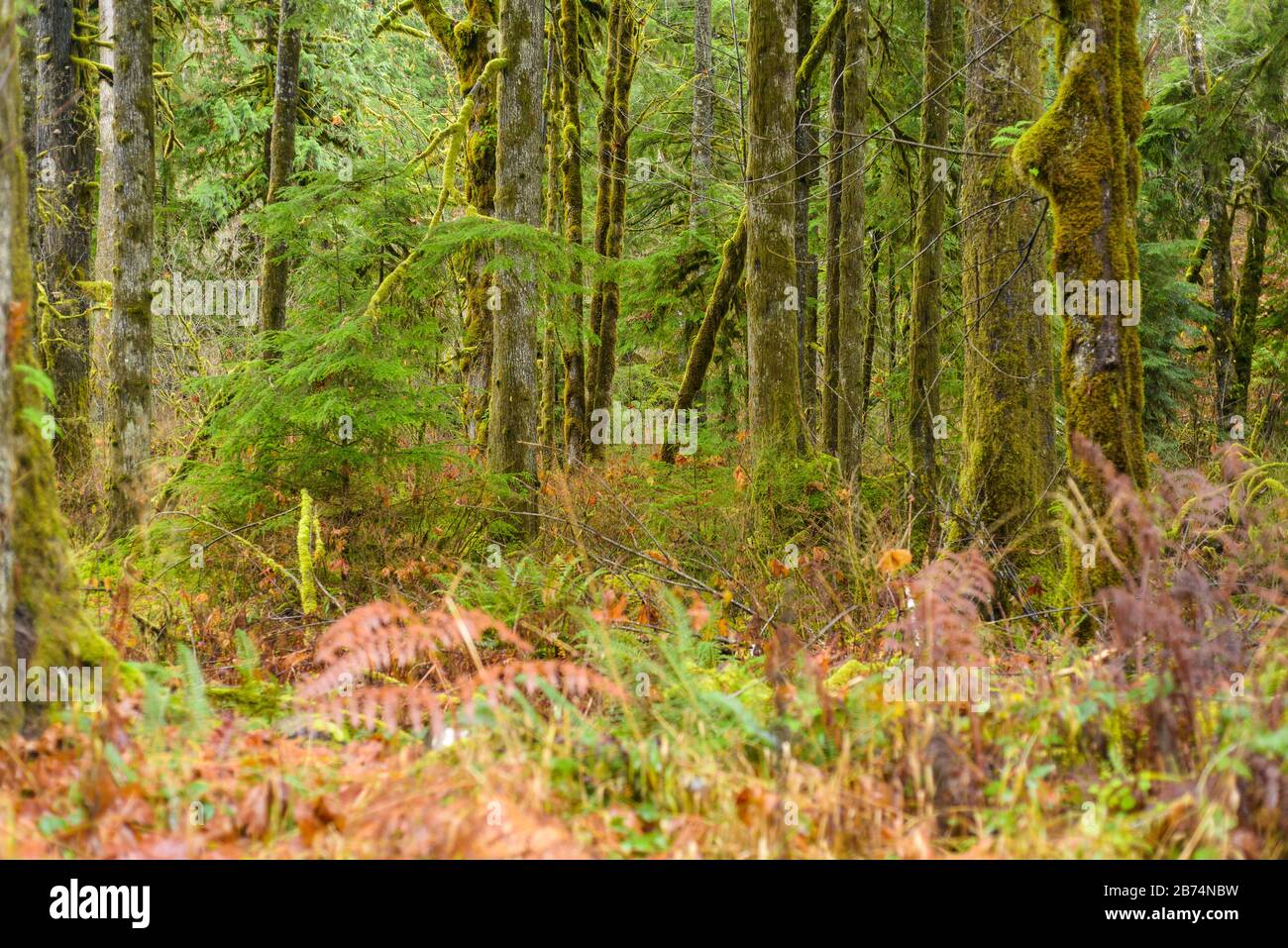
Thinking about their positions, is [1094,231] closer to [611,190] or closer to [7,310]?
[7,310]

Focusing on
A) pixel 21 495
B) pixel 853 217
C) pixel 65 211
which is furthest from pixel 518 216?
pixel 65 211

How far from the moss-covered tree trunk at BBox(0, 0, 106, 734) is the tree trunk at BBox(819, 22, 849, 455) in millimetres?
9917

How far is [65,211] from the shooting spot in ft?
44.0

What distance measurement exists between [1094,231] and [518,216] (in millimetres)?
6382

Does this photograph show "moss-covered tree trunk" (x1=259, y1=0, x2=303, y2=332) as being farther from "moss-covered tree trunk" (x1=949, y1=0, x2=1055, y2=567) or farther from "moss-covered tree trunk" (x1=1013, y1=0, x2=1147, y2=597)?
"moss-covered tree trunk" (x1=1013, y1=0, x2=1147, y2=597)

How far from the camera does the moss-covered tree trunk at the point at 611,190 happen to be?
15.6 meters

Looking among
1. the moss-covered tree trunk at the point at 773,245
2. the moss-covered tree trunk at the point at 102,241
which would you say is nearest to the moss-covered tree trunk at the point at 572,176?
the moss-covered tree trunk at the point at 773,245

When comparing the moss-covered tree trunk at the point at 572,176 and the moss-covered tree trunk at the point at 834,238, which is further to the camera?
the moss-covered tree trunk at the point at 572,176

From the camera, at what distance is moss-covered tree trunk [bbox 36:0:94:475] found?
42.6 feet

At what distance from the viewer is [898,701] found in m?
4.00

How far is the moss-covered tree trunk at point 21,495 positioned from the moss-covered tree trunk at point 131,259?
6355 mm

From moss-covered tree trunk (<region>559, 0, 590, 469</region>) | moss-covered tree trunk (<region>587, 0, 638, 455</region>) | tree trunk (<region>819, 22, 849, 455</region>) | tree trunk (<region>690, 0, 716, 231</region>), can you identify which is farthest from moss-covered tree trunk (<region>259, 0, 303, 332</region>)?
tree trunk (<region>690, 0, 716, 231</region>)

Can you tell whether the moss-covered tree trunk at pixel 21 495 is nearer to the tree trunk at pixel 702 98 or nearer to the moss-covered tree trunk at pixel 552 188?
the moss-covered tree trunk at pixel 552 188

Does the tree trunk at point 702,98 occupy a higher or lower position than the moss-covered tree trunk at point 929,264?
higher
